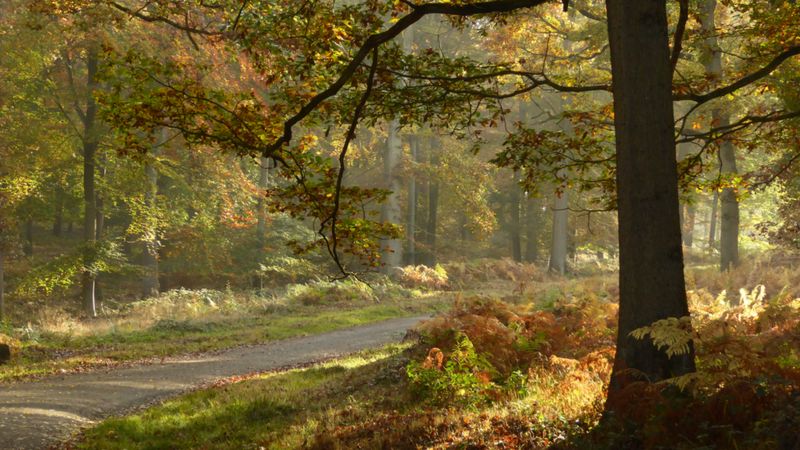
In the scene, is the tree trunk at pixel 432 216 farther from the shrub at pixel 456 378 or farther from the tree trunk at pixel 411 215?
the shrub at pixel 456 378

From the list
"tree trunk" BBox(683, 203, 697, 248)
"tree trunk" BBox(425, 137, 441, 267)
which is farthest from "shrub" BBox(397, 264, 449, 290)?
"tree trunk" BBox(683, 203, 697, 248)

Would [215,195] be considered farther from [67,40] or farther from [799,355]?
[799,355]

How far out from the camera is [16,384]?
1080 centimetres

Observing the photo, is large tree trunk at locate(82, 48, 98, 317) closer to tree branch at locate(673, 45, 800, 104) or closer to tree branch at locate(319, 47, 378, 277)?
tree branch at locate(319, 47, 378, 277)

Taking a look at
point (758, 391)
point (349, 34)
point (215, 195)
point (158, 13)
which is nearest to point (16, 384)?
point (158, 13)

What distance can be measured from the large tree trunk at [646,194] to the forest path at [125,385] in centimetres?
659

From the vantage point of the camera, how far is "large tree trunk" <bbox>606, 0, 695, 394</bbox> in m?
5.48

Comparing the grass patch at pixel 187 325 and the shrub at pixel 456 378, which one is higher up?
the shrub at pixel 456 378

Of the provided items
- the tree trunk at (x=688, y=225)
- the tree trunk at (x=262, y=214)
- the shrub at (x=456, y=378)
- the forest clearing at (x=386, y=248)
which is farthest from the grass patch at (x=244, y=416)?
the tree trunk at (x=688, y=225)

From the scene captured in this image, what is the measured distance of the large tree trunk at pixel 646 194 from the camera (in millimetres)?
5484

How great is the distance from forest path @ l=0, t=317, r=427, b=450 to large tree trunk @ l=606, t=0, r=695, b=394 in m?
6.59

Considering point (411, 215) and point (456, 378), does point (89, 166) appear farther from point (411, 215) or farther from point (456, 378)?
point (411, 215)

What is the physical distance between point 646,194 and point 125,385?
9157mm

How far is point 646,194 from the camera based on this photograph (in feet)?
18.1
